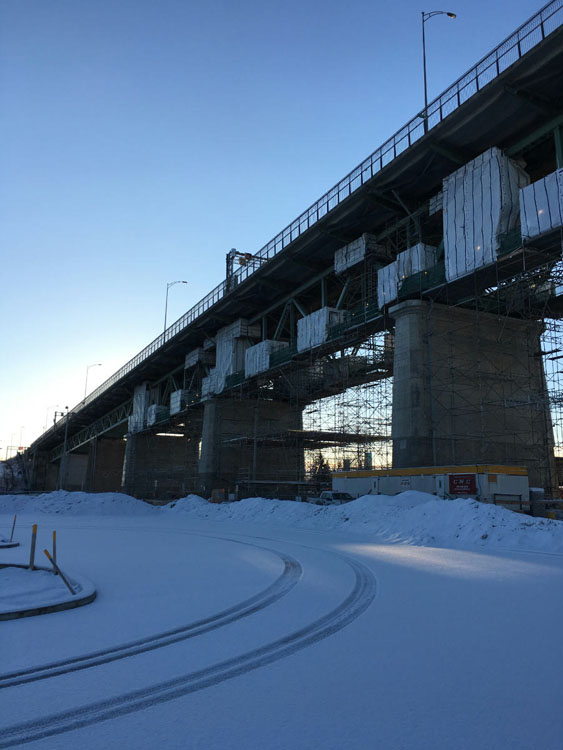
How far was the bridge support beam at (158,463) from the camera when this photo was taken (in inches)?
2729

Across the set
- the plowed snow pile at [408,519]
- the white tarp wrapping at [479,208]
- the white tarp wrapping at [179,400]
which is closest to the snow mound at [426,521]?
the plowed snow pile at [408,519]

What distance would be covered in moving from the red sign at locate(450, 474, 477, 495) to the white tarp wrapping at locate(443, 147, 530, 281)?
30.9ft

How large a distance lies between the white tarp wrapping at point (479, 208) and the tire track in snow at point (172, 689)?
2203 centimetres

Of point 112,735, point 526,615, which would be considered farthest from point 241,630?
point 526,615

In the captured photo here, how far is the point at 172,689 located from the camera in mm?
4680

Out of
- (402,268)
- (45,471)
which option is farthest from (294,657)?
(45,471)

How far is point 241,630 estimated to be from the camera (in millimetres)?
6625

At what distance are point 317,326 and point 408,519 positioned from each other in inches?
752

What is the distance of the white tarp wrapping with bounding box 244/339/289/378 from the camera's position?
44.0 meters

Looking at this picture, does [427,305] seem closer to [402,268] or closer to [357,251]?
[402,268]

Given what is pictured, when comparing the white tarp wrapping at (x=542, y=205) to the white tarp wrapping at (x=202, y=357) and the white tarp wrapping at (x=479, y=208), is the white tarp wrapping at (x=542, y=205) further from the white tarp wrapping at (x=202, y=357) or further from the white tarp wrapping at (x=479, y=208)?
the white tarp wrapping at (x=202, y=357)

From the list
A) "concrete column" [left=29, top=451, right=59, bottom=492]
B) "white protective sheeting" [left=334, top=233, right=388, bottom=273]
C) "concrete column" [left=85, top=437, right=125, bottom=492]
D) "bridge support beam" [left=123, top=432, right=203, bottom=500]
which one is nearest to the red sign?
"white protective sheeting" [left=334, top=233, right=388, bottom=273]

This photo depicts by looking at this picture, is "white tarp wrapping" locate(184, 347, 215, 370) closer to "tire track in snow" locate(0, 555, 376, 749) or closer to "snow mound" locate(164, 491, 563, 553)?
"snow mound" locate(164, 491, 563, 553)

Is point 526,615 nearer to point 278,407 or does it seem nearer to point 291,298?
point 291,298
